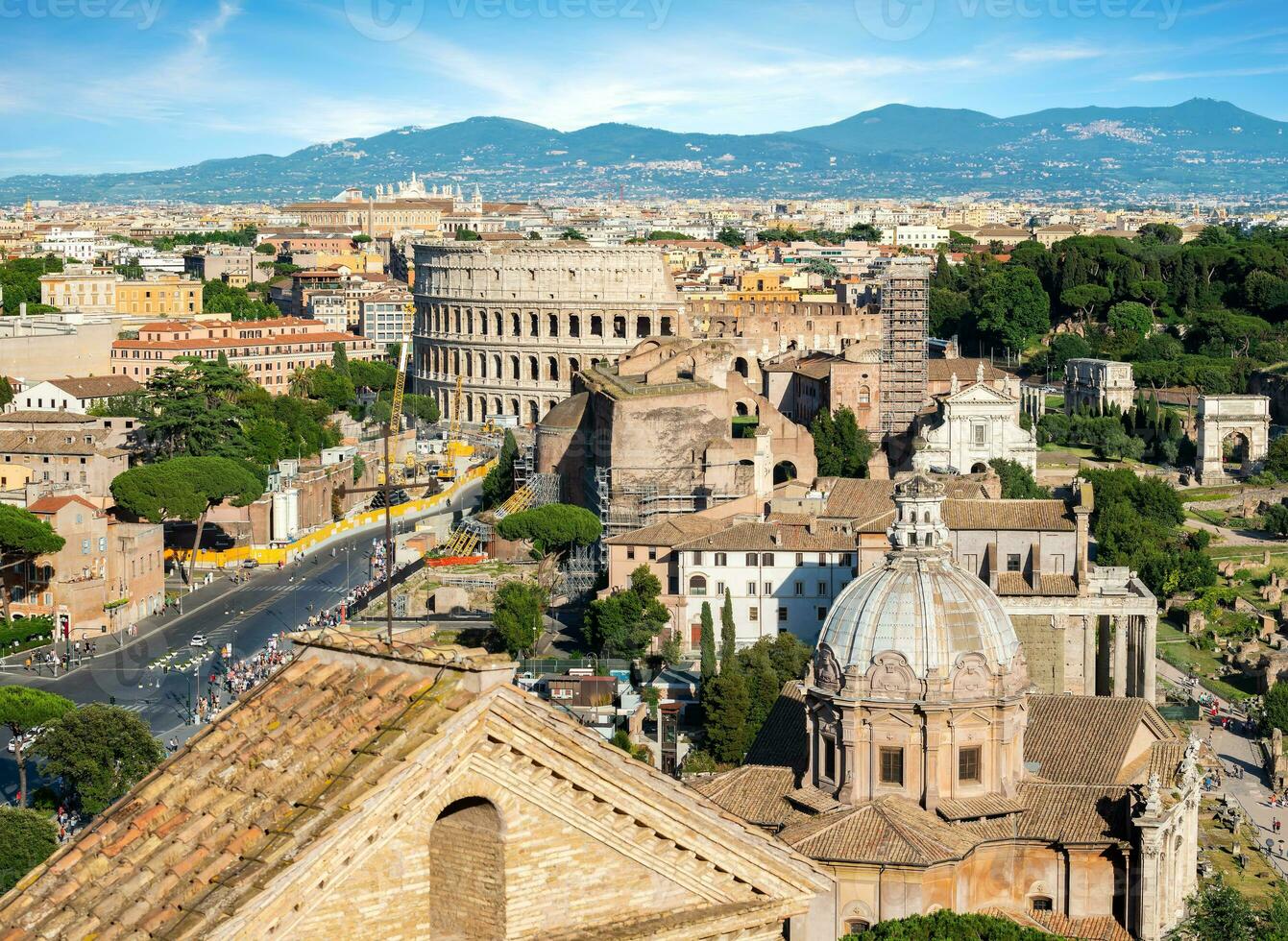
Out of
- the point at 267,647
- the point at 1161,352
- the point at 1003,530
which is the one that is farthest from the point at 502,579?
the point at 1161,352

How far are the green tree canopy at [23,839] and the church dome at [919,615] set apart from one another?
34.2ft

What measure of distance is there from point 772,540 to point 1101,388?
111 feet

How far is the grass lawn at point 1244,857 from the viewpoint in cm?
2527

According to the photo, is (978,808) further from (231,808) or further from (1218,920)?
(231,808)

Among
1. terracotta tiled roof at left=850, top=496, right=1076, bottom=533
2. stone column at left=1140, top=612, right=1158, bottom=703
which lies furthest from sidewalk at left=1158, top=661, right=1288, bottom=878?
terracotta tiled roof at left=850, top=496, right=1076, bottom=533

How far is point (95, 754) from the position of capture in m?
29.1

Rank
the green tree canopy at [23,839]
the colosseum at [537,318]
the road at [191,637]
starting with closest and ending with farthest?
the green tree canopy at [23,839] < the road at [191,637] < the colosseum at [537,318]

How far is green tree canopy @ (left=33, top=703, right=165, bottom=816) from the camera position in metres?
28.6

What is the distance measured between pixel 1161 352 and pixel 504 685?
76869 mm

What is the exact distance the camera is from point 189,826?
6.90 m

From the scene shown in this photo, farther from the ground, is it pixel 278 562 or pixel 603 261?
pixel 603 261

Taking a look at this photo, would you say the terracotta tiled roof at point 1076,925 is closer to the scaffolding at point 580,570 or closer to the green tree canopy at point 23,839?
the green tree canopy at point 23,839

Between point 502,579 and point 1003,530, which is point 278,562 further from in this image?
point 1003,530

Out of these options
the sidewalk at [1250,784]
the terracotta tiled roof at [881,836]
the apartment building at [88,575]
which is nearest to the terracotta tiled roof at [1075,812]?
the terracotta tiled roof at [881,836]
